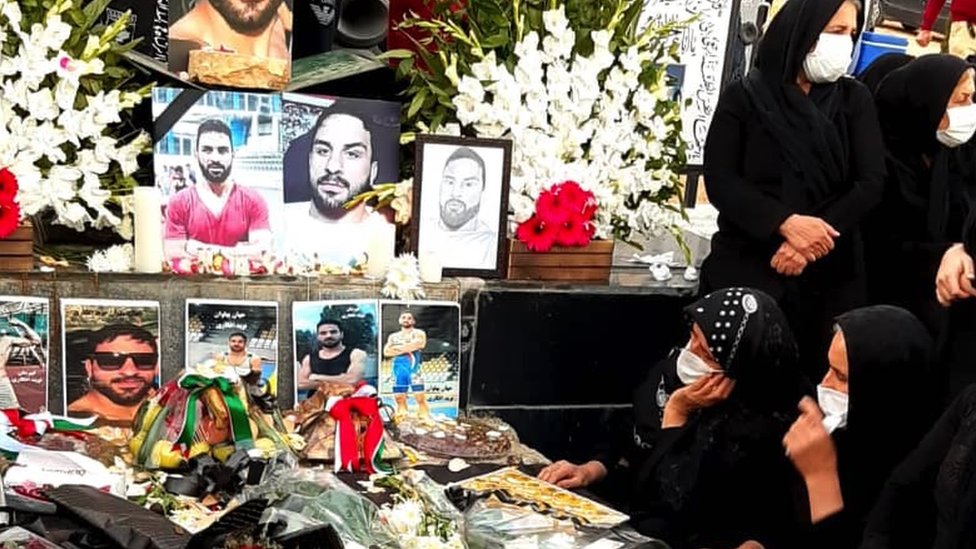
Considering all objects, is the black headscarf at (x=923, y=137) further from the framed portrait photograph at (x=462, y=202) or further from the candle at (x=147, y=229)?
the candle at (x=147, y=229)

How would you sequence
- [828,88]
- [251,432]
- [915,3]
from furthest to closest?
[915,3]
[828,88]
[251,432]

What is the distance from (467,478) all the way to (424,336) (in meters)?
0.46

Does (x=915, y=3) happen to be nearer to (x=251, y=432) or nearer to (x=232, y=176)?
(x=232, y=176)

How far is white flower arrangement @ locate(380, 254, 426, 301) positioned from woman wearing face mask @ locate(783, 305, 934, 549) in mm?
1040

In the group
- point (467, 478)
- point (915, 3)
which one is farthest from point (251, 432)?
point (915, 3)

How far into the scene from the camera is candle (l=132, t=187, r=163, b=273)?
2.60 metres

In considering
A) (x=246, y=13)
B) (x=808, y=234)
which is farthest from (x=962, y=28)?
(x=246, y=13)

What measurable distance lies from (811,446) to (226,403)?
47.9 inches

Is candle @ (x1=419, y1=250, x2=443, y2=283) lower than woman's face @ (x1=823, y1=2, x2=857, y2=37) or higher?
lower

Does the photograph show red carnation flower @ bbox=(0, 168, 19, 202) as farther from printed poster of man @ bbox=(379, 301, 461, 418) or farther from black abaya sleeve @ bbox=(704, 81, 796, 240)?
black abaya sleeve @ bbox=(704, 81, 796, 240)

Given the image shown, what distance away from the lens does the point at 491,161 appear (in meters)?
2.87

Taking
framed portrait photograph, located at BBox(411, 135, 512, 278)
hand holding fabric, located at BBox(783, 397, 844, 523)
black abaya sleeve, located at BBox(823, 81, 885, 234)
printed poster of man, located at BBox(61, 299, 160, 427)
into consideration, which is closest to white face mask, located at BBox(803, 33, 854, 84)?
black abaya sleeve, located at BBox(823, 81, 885, 234)

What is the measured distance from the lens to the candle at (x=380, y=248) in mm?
2834

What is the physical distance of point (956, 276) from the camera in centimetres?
224
